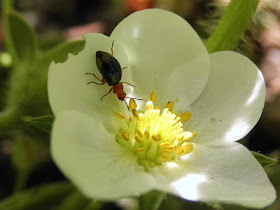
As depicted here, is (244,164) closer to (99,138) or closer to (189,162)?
(189,162)

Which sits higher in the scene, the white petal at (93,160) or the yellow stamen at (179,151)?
the white petal at (93,160)

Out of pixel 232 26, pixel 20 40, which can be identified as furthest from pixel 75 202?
pixel 232 26

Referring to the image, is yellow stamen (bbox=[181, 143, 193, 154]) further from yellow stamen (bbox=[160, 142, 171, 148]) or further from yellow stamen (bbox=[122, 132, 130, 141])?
yellow stamen (bbox=[122, 132, 130, 141])

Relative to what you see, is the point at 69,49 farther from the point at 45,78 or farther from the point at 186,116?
the point at 186,116

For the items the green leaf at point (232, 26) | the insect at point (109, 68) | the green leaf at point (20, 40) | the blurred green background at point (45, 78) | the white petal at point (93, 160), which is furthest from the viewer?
the green leaf at point (20, 40)

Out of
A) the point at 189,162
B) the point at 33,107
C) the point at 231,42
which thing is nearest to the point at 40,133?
the point at 33,107

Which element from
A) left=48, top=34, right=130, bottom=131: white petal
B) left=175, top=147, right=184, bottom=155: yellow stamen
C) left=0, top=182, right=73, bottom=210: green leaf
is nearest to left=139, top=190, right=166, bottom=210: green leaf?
left=175, top=147, right=184, bottom=155: yellow stamen

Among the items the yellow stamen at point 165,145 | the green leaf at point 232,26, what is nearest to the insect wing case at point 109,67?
the yellow stamen at point 165,145

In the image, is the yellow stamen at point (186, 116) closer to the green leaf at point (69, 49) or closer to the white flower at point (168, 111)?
the white flower at point (168, 111)
